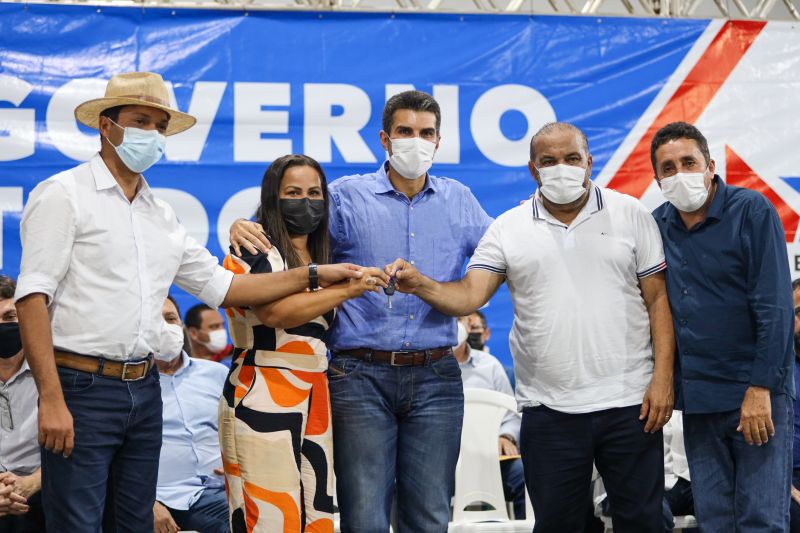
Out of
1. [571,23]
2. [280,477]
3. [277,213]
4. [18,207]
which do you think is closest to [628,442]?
[280,477]

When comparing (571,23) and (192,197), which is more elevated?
(571,23)

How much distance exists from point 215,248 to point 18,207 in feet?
3.53

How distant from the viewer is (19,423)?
11.7 ft

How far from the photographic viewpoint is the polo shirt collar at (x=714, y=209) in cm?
292

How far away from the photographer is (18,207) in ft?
16.3

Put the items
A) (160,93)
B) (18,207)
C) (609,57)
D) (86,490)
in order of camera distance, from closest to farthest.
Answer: (86,490)
(160,93)
(18,207)
(609,57)

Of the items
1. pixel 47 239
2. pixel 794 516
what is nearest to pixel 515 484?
pixel 794 516

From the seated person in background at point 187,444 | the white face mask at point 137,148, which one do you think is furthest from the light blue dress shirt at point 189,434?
the white face mask at point 137,148

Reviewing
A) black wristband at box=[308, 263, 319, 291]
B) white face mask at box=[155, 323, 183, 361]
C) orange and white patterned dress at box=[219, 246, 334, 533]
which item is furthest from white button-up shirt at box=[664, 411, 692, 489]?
white face mask at box=[155, 323, 183, 361]

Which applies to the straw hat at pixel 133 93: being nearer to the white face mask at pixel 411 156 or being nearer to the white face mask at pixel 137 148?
the white face mask at pixel 137 148

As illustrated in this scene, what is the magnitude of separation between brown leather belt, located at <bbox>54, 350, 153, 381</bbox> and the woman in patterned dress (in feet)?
0.98

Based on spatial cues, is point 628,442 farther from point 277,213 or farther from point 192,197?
point 192,197

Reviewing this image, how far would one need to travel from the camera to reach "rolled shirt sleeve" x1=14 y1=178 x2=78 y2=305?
2.47m

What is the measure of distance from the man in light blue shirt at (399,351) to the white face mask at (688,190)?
26.7 inches
